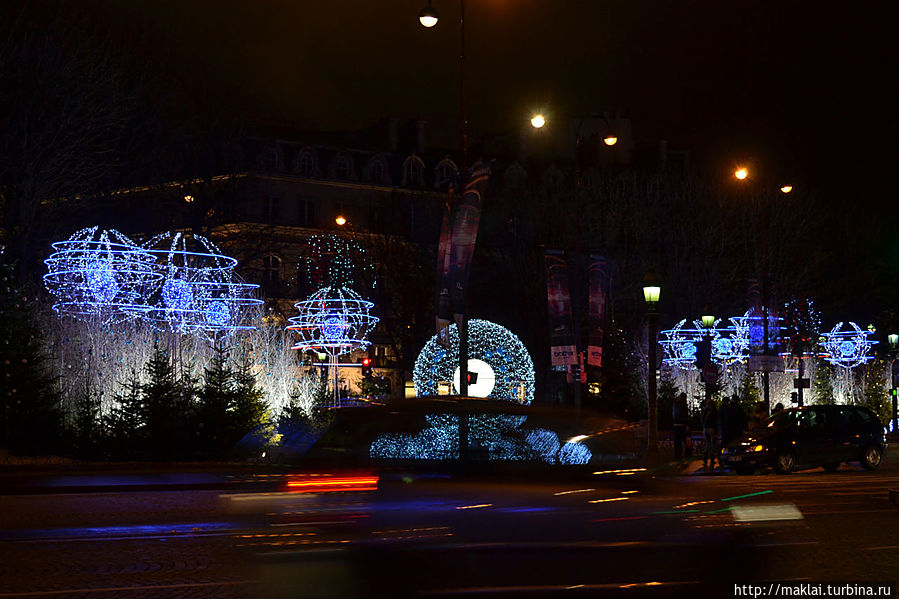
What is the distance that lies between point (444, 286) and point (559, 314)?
20.4 feet

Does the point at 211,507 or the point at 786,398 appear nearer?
the point at 211,507

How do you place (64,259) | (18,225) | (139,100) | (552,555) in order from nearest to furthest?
(552,555) < (64,259) < (18,225) < (139,100)

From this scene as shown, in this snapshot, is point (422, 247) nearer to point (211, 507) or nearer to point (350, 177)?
point (350, 177)

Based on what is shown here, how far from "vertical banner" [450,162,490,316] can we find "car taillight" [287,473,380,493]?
13.9 meters

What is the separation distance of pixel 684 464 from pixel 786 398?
63.7 ft

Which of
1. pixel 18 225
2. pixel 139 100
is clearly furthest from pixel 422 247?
pixel 18 225

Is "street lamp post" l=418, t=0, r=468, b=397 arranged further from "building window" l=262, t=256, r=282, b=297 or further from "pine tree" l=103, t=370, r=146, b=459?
"building window" l=262, t=256, r=282, b=297

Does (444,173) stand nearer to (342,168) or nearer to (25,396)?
(342,168)

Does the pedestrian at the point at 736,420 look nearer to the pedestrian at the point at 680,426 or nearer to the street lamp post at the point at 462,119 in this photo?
the pedestrian at the point at 680,426

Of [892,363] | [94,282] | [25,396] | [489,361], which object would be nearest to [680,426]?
[489,361]

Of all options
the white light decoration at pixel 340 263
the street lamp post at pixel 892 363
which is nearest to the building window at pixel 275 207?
the white light decoration at pixel 340 263

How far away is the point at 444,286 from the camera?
22609mm

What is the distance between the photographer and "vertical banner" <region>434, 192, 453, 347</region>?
22391 millimetres

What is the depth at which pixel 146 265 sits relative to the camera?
96.7ft
